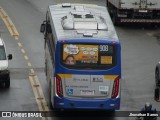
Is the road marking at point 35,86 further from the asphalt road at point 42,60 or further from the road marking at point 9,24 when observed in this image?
the asphalt road at point 42,60

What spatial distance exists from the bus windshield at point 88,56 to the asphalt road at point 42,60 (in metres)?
2.22

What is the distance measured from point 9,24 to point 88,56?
18705 millimetres

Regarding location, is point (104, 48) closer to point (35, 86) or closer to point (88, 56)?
point (88, 56)

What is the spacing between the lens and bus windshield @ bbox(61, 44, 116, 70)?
23031 mm

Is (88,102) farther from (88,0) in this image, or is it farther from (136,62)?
(88,0)

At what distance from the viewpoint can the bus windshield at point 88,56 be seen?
23.0 m

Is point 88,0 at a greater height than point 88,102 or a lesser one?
lesser

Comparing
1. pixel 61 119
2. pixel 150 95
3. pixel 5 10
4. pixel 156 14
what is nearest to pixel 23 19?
pixel 5 10

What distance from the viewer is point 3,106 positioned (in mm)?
25453

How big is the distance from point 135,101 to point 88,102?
3875 mm

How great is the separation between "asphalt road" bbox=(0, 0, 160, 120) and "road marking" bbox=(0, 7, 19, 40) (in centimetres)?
24

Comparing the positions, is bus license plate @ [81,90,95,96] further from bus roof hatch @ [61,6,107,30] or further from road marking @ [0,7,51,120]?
bus roof hatch @ [61,6,107,30]

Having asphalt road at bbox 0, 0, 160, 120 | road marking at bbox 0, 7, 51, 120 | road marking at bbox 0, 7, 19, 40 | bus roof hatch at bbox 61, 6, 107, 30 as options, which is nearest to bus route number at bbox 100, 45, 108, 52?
bus roof hatch at bbox 61, 6, 107, 30

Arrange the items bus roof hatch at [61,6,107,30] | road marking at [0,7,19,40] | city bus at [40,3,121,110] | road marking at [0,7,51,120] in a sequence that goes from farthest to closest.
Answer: road marking at [0,7,19,40]
road marking at [0,7,51,120]
bus roof hatch at [61,6,107,30]
city bus at [40,3,121,110]
